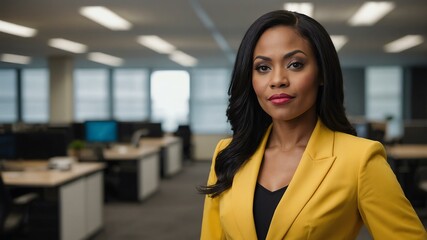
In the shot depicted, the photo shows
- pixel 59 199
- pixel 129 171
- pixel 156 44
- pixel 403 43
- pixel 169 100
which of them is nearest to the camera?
pixel 59 199

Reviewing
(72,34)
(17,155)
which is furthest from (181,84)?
(17,155)

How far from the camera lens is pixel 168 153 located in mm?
9703

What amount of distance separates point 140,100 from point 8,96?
12.0 ft

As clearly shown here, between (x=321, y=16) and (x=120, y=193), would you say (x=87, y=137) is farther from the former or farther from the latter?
(x=321, y=16)

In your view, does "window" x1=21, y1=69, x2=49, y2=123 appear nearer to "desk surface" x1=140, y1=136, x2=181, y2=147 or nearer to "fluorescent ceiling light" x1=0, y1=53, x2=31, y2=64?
"fluorescent ceiling light" x1=0, y1=53, x2=31, y2=64

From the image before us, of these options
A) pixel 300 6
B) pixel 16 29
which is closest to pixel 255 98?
pixel 300 6

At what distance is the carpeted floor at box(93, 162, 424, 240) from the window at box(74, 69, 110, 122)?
19.0 ft

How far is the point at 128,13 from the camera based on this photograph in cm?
638

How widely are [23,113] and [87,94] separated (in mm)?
1876

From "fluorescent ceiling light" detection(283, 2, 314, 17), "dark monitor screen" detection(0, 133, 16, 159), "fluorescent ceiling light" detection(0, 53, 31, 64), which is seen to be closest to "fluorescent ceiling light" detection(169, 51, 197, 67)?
"fluorescent ceiling light" detection(0, 53, 31, 64)

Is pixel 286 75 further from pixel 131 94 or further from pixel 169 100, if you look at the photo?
pixel 131 94

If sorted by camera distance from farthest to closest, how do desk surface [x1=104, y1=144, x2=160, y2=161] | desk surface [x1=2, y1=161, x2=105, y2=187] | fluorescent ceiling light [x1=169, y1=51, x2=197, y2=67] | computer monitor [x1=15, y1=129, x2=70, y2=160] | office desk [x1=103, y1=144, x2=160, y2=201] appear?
fluorescent ceiling light [x1=169, y1=51, x2=197, y2=67], office desk [x1=103, y1=144, x2=160, y2=201], desk surface [x1=104, y1=144, x2=160, y2=161], computer monitor [x1=15, y1=129, x2=70, y2=160], desk surface [x1=2, y1=161, x2=105, y2=187]

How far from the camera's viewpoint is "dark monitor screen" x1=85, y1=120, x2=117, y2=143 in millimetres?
7469

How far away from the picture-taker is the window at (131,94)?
1385cm
